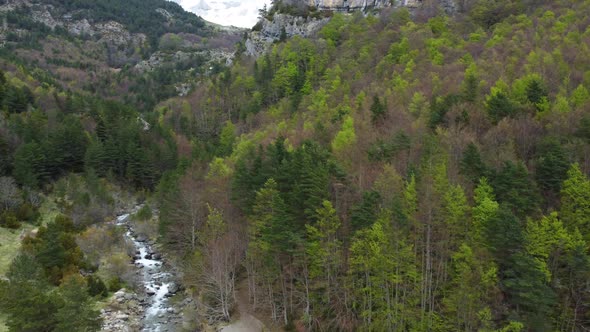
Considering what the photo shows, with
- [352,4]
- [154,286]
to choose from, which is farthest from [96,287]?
[352,4]

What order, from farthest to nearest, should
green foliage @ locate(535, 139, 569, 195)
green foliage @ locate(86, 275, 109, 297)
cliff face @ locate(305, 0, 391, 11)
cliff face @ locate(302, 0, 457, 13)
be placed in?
cliff face @ locate(305, 0, 391, 11)
cliff face @ locate(302, 0, 457, 13)
green foliage @ locate(86, 275, 109, 297)
green foliage @ locate(535, 139, 569, 195)

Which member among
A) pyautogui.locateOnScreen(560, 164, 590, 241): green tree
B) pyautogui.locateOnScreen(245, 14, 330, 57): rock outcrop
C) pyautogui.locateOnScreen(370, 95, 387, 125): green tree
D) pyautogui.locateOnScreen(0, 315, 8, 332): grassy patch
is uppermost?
pyautogui.locateOnScreen(245, 14, 330, 57): rock outcrop

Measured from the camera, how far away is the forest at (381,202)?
27.0m

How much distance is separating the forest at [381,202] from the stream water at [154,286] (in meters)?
2.38

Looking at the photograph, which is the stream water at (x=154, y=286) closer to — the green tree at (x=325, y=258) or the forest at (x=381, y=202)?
the forest at (x=381, y=202)

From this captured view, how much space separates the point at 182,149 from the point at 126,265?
46.1 m

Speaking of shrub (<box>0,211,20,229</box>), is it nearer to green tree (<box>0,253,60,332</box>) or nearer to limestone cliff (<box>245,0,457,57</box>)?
green tree (<box>0,253,60,332</box>)

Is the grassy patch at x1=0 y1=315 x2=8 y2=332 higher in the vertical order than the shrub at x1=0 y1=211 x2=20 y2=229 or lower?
lower

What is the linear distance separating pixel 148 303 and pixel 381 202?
25893 millimetres

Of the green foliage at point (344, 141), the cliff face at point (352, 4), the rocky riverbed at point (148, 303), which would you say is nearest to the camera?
the rocky riverbed at point (148, 303)

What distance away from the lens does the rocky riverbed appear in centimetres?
3822

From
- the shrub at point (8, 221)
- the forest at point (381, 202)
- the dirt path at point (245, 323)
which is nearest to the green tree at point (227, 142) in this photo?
the forest at point (381, 202)

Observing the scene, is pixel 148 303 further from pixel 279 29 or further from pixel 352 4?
pixel 352 4

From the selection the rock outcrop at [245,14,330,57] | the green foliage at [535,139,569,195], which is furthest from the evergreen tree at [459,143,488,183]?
the rock outcrop at [245,14,330,57]
